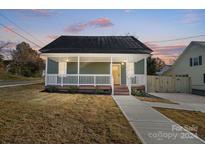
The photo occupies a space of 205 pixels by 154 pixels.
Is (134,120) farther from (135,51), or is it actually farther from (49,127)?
(135,51)

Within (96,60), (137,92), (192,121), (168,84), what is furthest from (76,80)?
(192,121)

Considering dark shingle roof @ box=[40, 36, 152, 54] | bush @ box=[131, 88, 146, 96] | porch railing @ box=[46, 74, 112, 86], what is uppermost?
dark shingle roof @ box=[40, 36, 152, 54]

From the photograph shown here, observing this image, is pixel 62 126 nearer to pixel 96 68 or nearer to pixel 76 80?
pixel 76 80

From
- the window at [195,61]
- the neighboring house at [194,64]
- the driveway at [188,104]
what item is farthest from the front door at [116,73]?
the window at [195,61]

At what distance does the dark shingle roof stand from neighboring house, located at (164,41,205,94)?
5.22 metres

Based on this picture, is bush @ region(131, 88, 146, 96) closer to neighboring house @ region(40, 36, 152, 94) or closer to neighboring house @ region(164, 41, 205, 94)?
neighboring house @ region(40, 36, 152, 94)

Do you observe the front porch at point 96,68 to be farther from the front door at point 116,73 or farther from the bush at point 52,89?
the bush at point 52,89

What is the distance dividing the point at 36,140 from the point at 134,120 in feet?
9.56

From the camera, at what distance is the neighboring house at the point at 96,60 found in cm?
1212

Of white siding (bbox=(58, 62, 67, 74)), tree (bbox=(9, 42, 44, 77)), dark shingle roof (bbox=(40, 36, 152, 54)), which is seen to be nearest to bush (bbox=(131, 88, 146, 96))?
dark shingle roof (bbox=(40, 36, 152, 54))

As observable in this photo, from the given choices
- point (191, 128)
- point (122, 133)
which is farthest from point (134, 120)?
point (191, 128)

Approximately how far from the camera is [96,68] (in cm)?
1430

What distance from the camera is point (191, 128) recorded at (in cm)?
529

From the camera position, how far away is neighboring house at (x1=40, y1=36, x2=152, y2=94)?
477 inches
